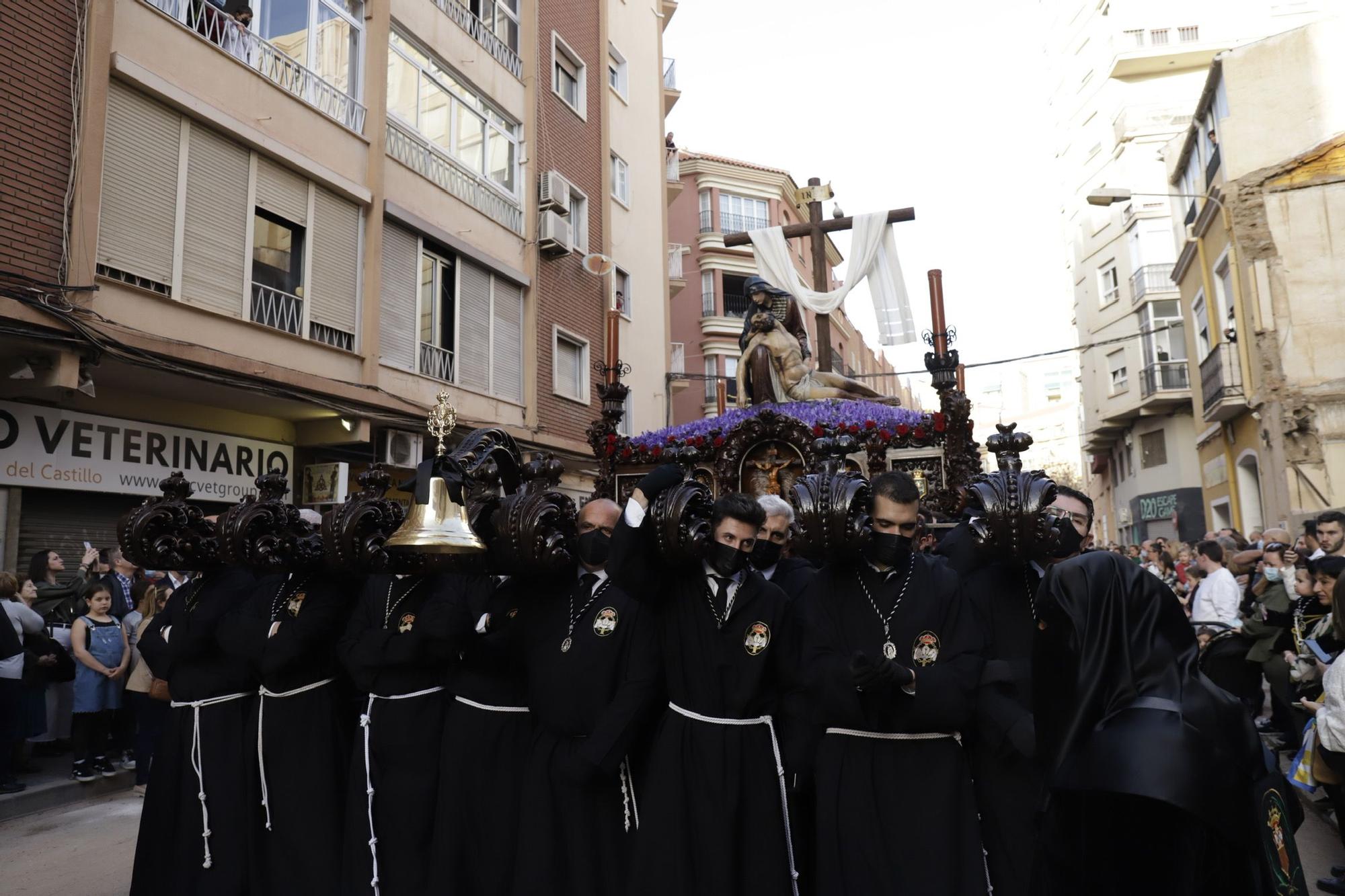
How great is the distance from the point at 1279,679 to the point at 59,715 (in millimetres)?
9795

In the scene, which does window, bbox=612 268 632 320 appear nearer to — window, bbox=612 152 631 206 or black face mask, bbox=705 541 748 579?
window, bbox=612 152 631 206

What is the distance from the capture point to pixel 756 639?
3662 millimetres

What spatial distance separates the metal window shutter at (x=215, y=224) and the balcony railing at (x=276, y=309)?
29 cm

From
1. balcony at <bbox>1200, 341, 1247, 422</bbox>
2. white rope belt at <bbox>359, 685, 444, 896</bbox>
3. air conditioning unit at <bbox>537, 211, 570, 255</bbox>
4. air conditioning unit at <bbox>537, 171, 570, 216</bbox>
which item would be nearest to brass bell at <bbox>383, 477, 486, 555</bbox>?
white rope belt at <bbox>359, 685, 444, 896</bbox>

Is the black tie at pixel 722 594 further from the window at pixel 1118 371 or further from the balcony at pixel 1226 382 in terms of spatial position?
the window at pixel 1118 371

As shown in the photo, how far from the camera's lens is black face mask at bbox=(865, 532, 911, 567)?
355 cm

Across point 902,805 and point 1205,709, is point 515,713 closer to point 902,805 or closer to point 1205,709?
point 902,805

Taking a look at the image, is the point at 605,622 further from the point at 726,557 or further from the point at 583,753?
the point at 726,557

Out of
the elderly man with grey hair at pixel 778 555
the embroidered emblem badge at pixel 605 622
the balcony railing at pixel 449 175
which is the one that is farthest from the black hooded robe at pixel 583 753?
the balcony railing at pixel 449 175

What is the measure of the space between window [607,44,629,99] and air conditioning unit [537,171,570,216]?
4888 millimetres

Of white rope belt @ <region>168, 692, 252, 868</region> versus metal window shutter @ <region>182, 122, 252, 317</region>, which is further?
metal window shutter @ <region>182, 122, 252, 317</region>

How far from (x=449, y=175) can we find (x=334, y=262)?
11.0 feet

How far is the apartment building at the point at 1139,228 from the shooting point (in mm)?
28016

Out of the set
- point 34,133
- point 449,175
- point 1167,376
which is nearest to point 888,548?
point 34,133
